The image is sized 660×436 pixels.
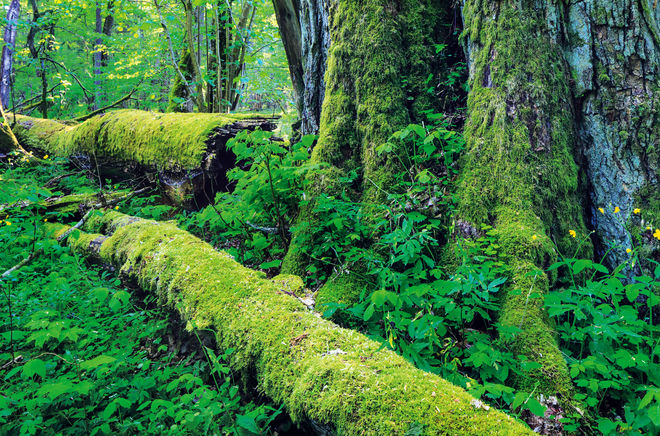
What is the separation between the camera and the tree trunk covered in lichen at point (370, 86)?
3.11 m

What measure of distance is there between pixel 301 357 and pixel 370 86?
252cm

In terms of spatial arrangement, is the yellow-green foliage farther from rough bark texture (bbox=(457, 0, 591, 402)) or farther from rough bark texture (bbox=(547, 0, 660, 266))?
Result: rough bark texture (bbox=(547, 0, 660, 266))

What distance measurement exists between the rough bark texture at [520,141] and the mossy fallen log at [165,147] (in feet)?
8.53

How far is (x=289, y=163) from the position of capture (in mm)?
3434

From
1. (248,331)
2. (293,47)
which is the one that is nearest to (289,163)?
(248,331)

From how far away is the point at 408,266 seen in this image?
265 centimetres

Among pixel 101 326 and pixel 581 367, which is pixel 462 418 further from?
pixel 101 326

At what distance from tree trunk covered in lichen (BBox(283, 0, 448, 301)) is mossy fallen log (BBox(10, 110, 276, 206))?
1.33m

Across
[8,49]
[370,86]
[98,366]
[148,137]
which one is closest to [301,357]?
[98,366]

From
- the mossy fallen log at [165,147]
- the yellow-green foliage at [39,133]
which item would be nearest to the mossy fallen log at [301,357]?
the mossy fallen log at [165,147]

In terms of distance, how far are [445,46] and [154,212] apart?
452 centimetres

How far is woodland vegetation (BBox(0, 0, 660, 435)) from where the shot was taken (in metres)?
1.73

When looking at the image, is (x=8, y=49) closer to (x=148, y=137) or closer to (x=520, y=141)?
(x=148, y=137)

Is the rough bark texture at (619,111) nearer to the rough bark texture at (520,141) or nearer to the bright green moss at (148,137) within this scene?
the rough bark texture at (520,141)
